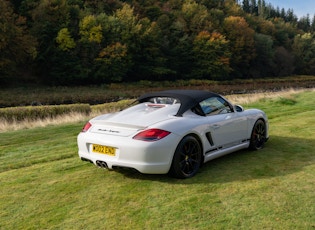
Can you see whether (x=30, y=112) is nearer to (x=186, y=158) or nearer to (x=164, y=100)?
(x=164, y=100)

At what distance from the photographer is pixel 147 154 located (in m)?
5.04

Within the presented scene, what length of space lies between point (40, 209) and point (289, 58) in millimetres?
98862

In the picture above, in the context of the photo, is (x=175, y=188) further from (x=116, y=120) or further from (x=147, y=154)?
(x=116, y=120)

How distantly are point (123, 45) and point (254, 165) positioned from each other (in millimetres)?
54929

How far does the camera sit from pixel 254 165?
6.19m

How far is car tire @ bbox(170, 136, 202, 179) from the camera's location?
5297 millimetres

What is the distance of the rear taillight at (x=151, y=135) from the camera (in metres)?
5.12

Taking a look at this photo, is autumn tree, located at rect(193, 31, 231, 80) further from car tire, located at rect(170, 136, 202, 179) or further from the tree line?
car tire, located at rect(170, 136, 202, 179)

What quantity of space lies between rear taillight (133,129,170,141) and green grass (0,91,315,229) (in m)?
0.71

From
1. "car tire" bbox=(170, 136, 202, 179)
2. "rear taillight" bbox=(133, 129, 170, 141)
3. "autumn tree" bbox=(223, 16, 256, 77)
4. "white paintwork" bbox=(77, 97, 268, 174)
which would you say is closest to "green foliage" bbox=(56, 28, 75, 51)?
"autumn tree" bbox=(223, 16, 256, 77)

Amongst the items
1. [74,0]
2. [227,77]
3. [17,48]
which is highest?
[74,0]

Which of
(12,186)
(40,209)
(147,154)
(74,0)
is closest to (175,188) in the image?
(147,154)

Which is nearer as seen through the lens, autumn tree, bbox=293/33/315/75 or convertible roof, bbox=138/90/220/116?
convertible roof, bbox=138/90/220/116

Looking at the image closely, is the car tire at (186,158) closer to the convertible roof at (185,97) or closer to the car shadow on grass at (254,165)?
the car shadow on grass at (254,165)
